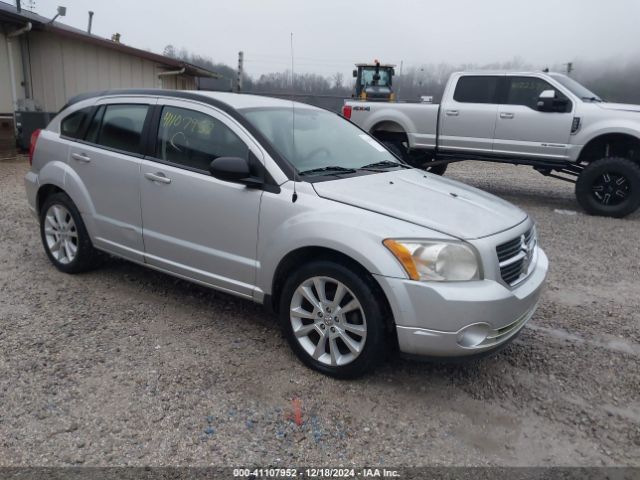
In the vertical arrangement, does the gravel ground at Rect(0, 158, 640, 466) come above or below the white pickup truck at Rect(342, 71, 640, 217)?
below

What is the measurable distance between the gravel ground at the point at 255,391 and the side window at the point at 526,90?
17.0 feet

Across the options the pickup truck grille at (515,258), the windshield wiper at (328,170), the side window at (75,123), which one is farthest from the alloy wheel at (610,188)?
the side window at (75,123)

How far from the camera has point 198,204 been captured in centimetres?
379

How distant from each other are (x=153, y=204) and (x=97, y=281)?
4.08 ft

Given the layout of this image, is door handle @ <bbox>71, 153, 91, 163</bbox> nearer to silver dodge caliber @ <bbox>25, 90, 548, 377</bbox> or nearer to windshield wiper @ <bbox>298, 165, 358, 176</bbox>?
silver dodge caliber @ <bbox>25, 90, 548, 377</bbox>

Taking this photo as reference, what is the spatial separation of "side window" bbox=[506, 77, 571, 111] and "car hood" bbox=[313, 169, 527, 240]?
5928mm

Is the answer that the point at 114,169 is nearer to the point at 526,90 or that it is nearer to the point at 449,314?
the point at 449,314

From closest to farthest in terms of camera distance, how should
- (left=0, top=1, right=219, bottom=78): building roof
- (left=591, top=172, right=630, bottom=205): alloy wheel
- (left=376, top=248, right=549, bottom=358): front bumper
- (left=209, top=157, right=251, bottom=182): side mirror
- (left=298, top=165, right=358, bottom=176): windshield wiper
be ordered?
(left=376, top=248, right=549, bottom=358): front bumper, (left=209, top=157, right=251, bottom=182): side mirror, (left=298, top=165, right=358, bottom=176): windshield wiper, (left=591, top=172, right=630, bottom=205): alloy wheel, (left=0, top=1, right=219, bottom=78): building roof

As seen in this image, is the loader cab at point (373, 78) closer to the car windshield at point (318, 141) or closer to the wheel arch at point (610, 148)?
the wheel arch at point (610, 148)

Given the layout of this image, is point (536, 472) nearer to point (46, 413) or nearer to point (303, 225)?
point (303, 225)

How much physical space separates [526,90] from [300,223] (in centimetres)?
732

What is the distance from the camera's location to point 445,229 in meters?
3.03

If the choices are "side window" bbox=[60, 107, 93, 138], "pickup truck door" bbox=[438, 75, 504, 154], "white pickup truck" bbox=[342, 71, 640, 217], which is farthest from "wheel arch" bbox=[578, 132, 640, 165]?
"side window" bbox=[60, 107, 93, 138]

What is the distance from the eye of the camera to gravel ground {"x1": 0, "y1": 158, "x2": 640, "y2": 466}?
105 inches
